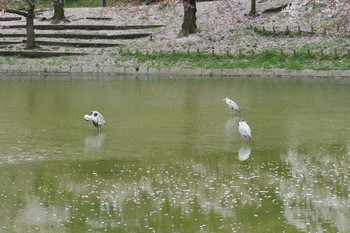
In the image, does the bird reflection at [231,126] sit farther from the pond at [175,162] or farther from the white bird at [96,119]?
the white bird at [96,119]

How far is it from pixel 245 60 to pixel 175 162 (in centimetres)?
1510

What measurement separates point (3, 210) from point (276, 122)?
26.6 ft

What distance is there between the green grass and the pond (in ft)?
14.1

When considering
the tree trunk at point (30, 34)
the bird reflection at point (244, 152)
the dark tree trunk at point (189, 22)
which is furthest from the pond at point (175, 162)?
the dark tree trunk at point (189, 22)

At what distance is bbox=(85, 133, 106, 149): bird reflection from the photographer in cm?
1429

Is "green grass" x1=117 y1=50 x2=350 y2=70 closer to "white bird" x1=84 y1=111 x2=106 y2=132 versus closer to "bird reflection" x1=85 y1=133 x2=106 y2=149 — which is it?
"white bird" x1=84 y1=111 x2=106 y2=132

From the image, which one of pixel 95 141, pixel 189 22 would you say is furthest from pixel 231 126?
pixel 189 22

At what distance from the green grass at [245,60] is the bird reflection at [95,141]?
477 inches

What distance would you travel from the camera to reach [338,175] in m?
11.9

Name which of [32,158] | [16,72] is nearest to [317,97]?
[32,158]

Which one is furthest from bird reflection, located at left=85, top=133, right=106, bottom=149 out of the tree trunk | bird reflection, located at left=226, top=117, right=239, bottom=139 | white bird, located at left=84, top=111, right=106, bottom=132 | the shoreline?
the tree trunk

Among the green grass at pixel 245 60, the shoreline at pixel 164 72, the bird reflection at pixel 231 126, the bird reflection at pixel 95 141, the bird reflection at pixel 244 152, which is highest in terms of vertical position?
the bird reflection at pixel 244 152

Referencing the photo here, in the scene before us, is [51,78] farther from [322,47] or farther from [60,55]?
[322,47]

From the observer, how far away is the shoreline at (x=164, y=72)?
25.3 m
